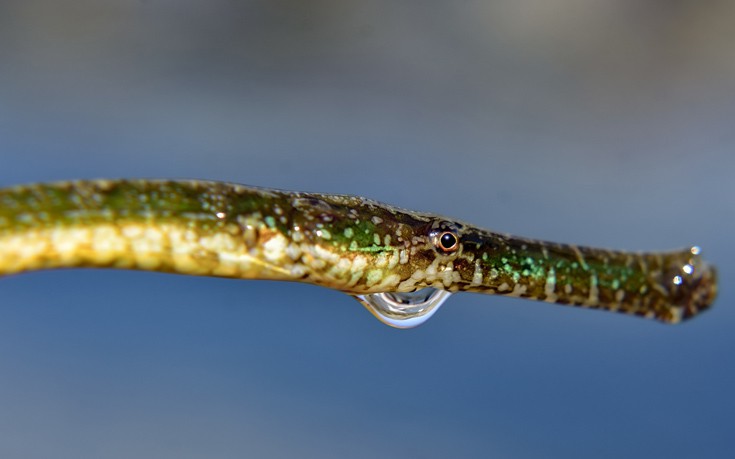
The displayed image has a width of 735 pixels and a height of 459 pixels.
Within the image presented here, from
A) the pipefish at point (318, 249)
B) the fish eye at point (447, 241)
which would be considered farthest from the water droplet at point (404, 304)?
the fish eye at point (447, 241)

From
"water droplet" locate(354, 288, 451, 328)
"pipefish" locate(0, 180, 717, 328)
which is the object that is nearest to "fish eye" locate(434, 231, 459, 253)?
"pipefish" locate(0, 180, 717, 328)

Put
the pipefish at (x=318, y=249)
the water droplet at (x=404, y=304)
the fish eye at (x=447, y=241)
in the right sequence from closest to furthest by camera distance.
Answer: the pipefish at (x=318, y=249), the fish eye at (x=447, y=241), the water droplet at (x=404, y=304)

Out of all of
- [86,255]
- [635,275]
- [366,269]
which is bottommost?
[86,255]

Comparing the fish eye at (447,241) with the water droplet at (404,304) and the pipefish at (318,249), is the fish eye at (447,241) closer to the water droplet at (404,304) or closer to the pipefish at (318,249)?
the pipefish at (318,249)

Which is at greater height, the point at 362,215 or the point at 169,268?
the point at 362,215

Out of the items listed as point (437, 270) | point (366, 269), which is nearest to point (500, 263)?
point (437, 270)

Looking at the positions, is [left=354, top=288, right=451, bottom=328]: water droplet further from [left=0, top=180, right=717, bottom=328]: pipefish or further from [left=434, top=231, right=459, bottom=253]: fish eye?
[left=434, top=231, right=459, bottom=253]: fish eye

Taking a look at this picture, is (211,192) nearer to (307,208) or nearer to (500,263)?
(307,208)

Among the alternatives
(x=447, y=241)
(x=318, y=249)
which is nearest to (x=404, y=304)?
(x=447, y=241)
